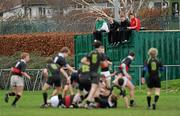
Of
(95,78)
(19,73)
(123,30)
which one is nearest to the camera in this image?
(95,78)

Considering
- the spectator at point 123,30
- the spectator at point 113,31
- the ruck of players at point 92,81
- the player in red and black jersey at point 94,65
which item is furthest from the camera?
the spectator at point 113,31

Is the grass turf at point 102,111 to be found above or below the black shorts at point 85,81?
below

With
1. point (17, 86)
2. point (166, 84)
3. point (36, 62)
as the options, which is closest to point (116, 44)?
point (166, 84)

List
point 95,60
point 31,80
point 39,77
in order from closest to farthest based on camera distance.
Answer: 1. point 95,60
2. point 31,80
3. point 39,77

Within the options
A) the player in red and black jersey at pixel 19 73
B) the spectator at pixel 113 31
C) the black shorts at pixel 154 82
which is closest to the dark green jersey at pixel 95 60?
the black shorts at pixel 154 82

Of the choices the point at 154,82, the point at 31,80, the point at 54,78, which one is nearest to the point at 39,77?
the point at 31,80

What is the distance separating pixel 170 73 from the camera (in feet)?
134

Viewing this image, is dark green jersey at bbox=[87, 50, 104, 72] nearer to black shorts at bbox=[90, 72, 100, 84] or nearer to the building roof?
black shorts at bbox=[90, 72, 100, 84]

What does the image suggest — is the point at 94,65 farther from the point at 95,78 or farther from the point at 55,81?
the point at 55,81

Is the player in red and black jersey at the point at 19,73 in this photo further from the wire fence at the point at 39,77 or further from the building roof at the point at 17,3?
the building roof at the point at 17,3

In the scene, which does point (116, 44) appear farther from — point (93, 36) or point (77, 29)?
point (77, 29)

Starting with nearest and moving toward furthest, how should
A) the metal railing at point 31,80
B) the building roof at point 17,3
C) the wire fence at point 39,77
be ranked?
the wire fence at point 39,77 → the metal railing at point 31,80 → the building roof at point 17,3

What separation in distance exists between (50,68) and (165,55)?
1604cm

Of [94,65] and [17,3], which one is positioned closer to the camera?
[94,65]
